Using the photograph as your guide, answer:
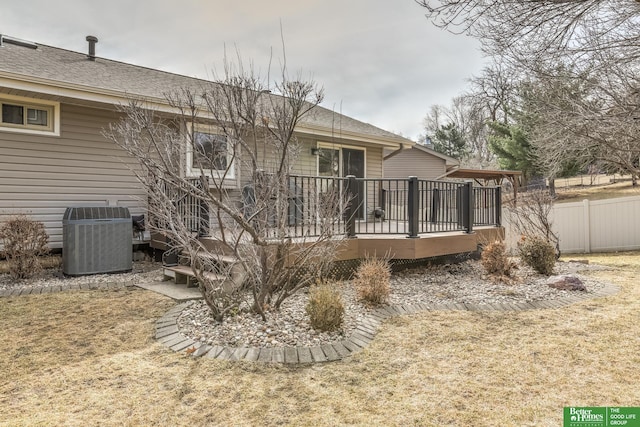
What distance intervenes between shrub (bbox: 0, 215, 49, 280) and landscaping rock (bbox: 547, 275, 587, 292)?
26.1ft

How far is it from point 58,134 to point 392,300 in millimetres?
6232

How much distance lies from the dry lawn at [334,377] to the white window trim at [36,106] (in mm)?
3335

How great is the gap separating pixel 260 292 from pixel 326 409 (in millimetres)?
1731

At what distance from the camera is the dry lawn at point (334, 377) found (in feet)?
7.94

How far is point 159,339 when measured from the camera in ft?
11.8

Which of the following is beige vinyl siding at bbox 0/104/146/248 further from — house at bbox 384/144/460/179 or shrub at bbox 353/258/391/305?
house at bbox 384/144/460/179

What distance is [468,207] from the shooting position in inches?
269

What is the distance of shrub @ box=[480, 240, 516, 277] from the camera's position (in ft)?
20.2

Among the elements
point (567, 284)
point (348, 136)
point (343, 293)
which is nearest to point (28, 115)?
point (343, 293)

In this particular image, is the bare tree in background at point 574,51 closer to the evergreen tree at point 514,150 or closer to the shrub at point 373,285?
the shrub at point 373,285

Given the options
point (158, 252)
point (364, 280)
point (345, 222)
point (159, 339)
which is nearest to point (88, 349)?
point (159, 339)

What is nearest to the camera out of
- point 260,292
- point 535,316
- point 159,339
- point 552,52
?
point 159,339

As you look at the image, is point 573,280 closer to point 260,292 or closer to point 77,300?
point 260,292

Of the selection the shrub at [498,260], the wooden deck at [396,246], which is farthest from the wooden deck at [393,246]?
the shrub at [498,260]
